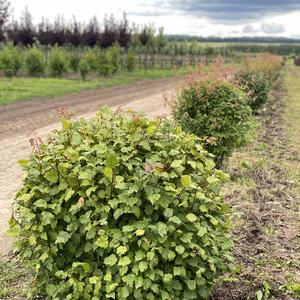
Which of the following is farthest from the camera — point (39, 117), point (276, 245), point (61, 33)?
point (61, 33)

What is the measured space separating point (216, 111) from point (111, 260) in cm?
352

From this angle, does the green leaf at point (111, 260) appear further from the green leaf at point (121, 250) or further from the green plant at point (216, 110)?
the green plant at point (216, 110)

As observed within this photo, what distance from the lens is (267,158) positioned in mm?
6898

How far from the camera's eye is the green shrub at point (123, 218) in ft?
7.43

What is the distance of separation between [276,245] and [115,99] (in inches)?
462

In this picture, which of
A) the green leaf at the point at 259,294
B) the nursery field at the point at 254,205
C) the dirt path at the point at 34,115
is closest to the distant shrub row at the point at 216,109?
the nursery field at the point at 254,205

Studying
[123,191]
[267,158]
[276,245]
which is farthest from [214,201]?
[267,158]

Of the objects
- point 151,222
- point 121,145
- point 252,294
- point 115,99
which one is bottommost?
point 115,99

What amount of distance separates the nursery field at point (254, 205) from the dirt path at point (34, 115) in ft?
0.07

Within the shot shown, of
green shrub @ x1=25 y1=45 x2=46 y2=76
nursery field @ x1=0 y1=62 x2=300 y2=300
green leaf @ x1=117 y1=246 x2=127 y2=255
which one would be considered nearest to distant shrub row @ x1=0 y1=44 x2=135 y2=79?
green shrub @ x1=25 y1=45 x2=46 y2=76

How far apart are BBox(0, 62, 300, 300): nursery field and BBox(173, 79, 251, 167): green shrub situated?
516mm

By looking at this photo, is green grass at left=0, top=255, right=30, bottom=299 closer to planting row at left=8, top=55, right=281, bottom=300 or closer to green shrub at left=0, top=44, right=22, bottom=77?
planting row at left=8, top=55, right=281, bottom=300

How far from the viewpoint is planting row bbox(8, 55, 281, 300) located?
2.27 m

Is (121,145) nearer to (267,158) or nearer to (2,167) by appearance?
(2,167)
